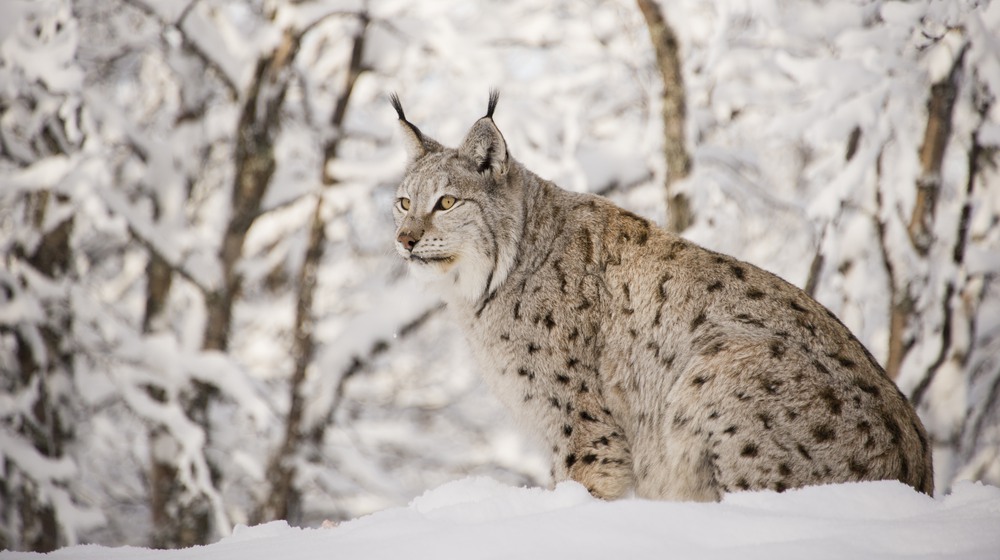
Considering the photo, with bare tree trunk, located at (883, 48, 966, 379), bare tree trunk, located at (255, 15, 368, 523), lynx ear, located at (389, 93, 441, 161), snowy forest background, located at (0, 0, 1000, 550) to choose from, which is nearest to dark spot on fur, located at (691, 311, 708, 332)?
snowy forest background, located at (0, 0, 1000, 550)

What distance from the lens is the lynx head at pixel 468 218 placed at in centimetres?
470

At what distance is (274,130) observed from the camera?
8883mm

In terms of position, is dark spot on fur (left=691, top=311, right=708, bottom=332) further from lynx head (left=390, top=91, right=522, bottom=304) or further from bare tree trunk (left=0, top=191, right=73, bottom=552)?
bare tree trunk (left=0, top=191, right=73, bottom=552)

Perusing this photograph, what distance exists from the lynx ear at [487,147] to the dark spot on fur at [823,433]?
208cm

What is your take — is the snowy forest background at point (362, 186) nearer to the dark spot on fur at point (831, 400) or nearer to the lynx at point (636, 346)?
the lynx at point (636, 346)

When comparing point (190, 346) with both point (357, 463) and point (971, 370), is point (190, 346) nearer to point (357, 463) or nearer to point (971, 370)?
point (357, 463)

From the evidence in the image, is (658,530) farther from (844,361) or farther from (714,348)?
(844,361)

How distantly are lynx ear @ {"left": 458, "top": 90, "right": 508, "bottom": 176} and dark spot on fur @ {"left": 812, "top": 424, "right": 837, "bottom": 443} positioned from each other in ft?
6.83

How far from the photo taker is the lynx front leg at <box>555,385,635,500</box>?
164 inches

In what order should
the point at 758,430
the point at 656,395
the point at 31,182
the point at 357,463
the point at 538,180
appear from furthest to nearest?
1. the point at 357,463
2. the point at 31,182
3. the point at 538,180
4. the point at 656,395
5. the point at 758,430

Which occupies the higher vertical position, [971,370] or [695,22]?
[695,22]

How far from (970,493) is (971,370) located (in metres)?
4.41

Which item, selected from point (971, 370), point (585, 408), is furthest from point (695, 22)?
point (585, 408)

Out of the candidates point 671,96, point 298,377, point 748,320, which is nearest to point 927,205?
point 671,96
